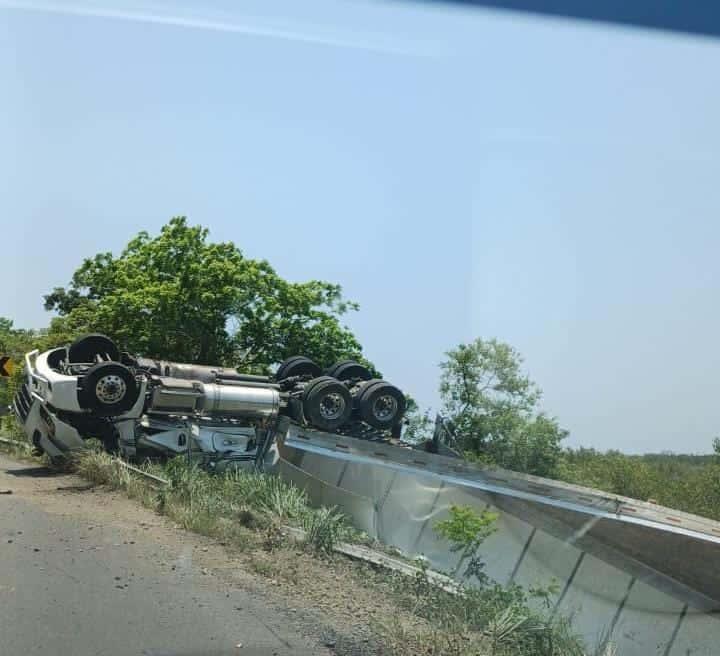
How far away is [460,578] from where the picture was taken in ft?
32.0

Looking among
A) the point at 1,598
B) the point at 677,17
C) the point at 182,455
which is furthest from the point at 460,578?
the point at 182,455

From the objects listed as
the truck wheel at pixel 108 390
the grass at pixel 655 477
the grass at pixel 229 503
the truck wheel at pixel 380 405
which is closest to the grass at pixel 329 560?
the grass at pixel 229 503

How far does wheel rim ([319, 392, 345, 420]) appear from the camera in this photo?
55.4 feet

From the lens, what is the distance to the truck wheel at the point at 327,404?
16.8 metres

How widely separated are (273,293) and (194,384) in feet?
39.2

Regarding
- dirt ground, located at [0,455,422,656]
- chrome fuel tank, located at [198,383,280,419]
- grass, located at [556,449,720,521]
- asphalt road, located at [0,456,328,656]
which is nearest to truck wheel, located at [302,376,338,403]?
chrome fuel tank, located at [198,383,280,419]

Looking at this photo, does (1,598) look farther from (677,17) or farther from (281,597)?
(677,17)

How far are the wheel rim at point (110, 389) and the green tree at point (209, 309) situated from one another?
1059 centimetres

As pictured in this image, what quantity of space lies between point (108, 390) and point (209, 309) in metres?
11.5

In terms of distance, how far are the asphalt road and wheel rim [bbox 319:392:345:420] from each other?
593 cm

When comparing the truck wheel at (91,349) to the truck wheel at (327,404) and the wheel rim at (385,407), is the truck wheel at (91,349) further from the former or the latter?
the wheel rim at (385,407)

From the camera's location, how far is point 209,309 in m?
26.6

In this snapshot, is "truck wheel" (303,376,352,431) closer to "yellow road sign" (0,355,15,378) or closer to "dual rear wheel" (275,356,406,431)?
"dual rear wheel" (275,356,406,431)

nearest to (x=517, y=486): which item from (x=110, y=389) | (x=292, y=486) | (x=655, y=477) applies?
(x=292, y=486)
